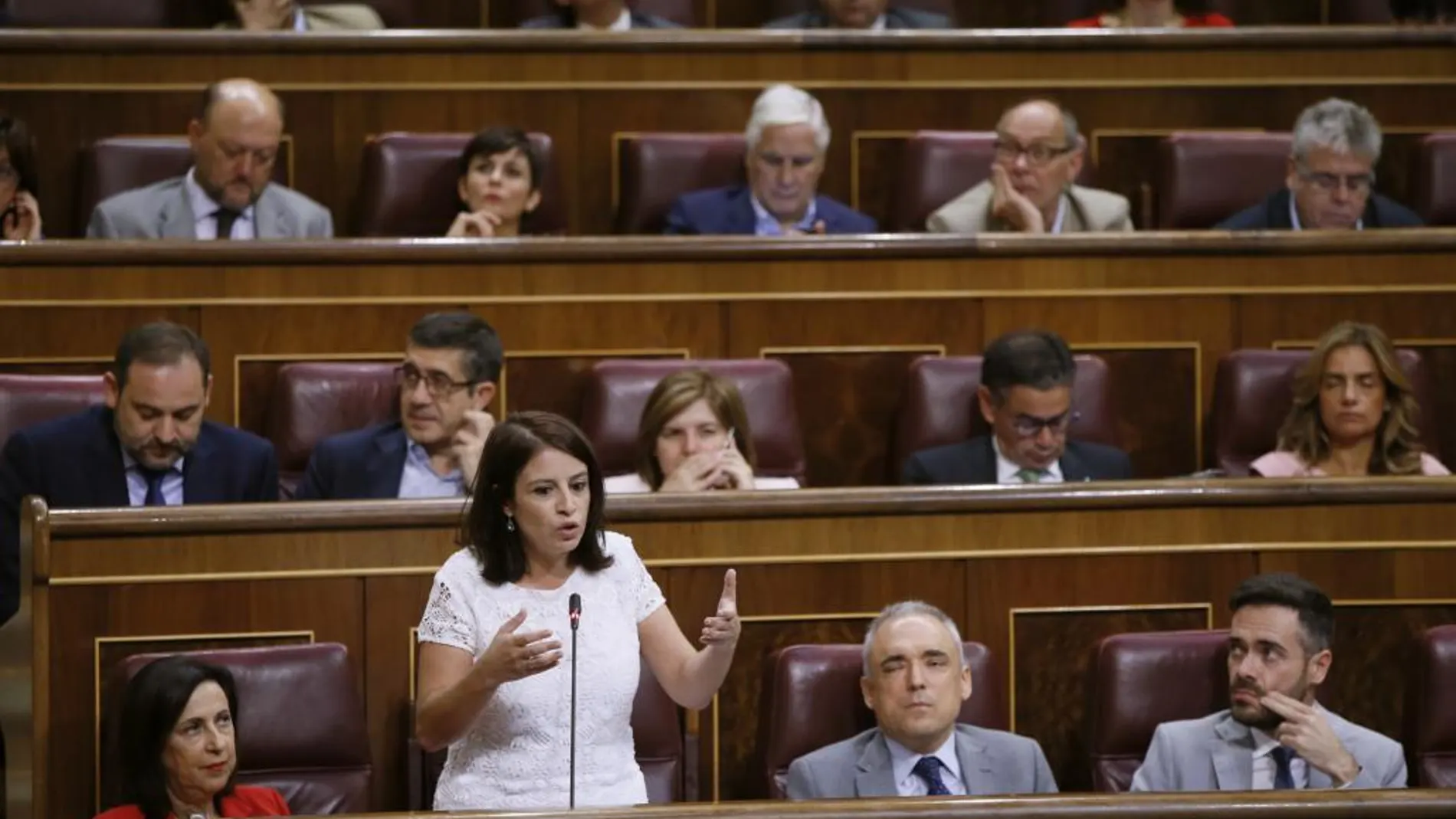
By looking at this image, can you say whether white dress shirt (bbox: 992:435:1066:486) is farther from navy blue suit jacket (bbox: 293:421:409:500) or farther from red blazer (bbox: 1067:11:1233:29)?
red blazer (bbox: 1067:11:1233:29)

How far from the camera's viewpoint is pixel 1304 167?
2.17 metres

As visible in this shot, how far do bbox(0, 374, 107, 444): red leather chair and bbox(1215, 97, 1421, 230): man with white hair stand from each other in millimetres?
1061

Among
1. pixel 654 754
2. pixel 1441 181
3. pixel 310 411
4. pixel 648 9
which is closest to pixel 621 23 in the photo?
pixel 648 9

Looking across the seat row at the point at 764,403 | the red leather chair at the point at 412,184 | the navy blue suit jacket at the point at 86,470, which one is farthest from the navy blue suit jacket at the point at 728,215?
the navy blue suit jacket at the point at 86,470

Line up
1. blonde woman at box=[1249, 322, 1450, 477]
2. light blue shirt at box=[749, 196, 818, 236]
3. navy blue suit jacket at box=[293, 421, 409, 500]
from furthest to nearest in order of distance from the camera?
light blue shirt at box=[749, 196, 818, 236], blonde woman at box=[1249, 322, 1450, 477], navy blue suit jacket at box=[293, 421, 409, 500]

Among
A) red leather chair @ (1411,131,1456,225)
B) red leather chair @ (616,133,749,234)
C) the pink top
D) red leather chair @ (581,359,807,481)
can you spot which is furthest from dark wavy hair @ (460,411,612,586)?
red leather chair @ (1411,131,1456,225)

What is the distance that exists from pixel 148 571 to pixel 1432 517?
2.99 ft

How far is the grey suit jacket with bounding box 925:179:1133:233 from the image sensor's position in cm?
218

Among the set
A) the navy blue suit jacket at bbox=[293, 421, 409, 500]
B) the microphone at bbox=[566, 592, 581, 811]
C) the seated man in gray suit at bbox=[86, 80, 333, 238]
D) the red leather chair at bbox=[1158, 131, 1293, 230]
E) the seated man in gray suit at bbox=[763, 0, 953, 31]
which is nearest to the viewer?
the microphone at bbox=[566, 592, 581, 811]

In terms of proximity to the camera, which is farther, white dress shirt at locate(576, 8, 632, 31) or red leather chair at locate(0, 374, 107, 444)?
white dress shirt at locate(576, 8, 632, 31)

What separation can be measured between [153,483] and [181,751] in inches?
14.1

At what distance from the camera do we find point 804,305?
200 centimetres

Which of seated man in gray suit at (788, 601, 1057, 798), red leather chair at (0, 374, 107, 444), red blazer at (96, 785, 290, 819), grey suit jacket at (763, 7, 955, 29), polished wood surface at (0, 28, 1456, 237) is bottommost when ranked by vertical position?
red blazer at (96, 785, 290, 819)

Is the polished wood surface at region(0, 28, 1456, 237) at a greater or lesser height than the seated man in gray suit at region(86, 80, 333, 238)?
greater
